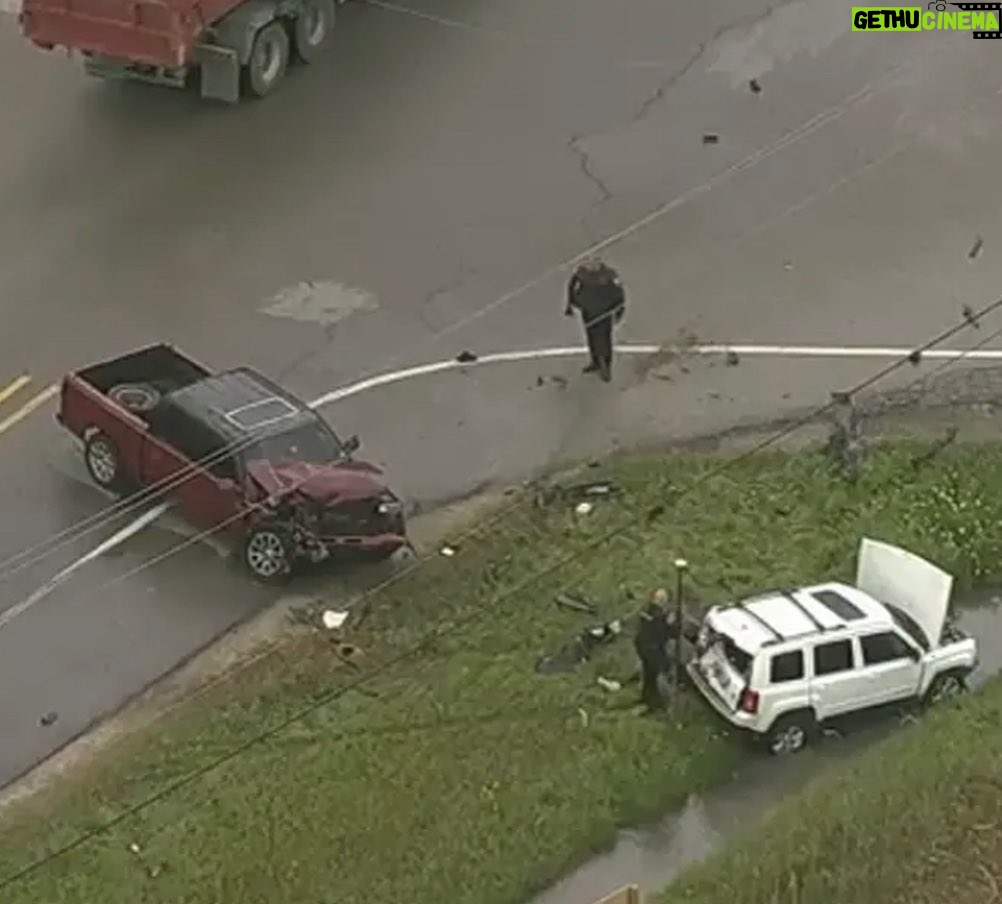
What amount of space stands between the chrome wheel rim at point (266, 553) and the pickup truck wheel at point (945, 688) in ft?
18.2

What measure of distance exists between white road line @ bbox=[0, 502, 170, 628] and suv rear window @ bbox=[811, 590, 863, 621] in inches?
227

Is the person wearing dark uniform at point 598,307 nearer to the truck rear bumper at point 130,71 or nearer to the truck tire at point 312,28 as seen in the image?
the truck rear bumper at point 130,71

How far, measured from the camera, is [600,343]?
2678 cm

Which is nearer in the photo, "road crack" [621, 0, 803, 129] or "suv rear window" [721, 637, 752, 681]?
"suv rear window" [721, 637, 752, 681]

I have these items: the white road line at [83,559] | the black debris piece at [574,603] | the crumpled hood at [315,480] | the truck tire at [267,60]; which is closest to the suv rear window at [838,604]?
the black debris piece at [574,603]

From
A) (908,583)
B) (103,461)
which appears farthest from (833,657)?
(103,461)

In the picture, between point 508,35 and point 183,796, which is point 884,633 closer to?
point 183,796

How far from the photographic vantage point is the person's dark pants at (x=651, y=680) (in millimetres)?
22359

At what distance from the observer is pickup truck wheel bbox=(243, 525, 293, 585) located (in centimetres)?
2364

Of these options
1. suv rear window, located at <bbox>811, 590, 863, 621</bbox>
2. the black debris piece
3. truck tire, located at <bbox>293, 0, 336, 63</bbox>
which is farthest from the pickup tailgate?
suv rear window, located at <bbox>811, 590, 863, 621</bbox>

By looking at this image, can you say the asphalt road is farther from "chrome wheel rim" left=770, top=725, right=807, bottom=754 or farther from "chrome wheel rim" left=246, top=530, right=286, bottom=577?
"chrome wheel rim" left=770, top=725, right=807, bottom=754

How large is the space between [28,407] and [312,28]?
7.60m

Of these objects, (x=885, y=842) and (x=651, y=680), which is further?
(x=651, y=680)

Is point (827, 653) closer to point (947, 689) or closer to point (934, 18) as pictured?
Answer: point (947, 689)
